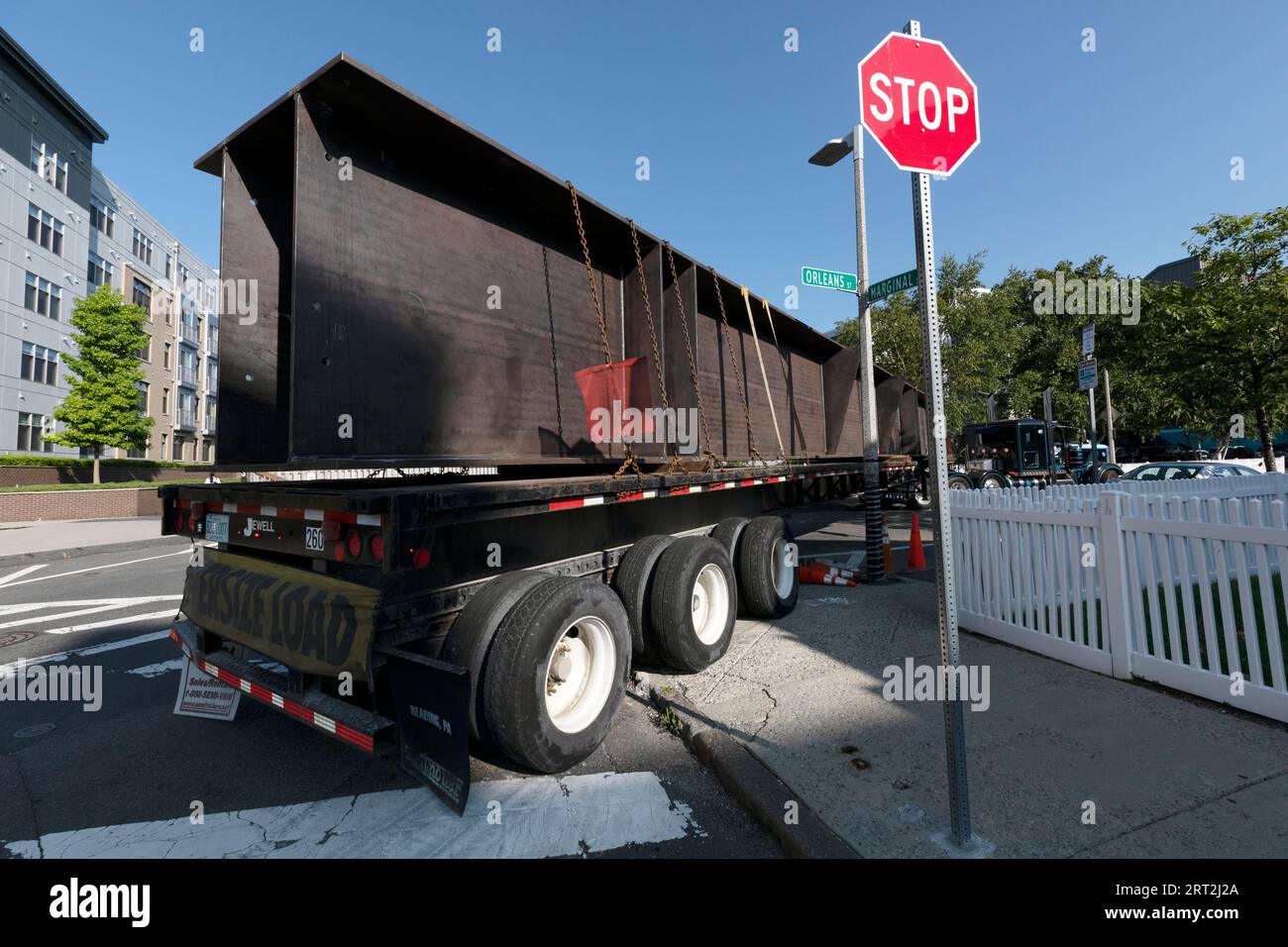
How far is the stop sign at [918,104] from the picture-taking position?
2.30 meters

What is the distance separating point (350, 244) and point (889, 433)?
1102cm

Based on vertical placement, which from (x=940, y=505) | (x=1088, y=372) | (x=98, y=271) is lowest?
(x=940, y=505)

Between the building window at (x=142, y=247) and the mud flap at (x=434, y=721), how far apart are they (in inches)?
1752

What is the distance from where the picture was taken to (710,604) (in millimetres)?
5023

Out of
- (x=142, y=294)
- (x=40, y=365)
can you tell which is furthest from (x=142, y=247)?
(x=40, y=365)

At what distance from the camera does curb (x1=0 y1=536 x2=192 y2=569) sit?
11.7 m

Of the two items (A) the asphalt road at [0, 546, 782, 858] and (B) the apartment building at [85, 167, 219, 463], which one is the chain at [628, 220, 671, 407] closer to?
(A) the asphalt road at [0, 546, 782, 858]

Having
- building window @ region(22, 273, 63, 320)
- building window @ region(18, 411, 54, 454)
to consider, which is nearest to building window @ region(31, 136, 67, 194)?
building window @ region(22, 273, 63, 320)

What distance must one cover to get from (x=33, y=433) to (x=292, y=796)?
3385cm

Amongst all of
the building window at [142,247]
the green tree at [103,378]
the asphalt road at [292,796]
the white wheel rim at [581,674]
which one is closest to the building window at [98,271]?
the building window at [142,247]

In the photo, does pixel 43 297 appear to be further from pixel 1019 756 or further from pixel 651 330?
pixel 1019 756

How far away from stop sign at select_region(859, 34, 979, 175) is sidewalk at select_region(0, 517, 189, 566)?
1650 centimetres

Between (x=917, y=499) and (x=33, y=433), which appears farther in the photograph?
(x=33, y=433)
